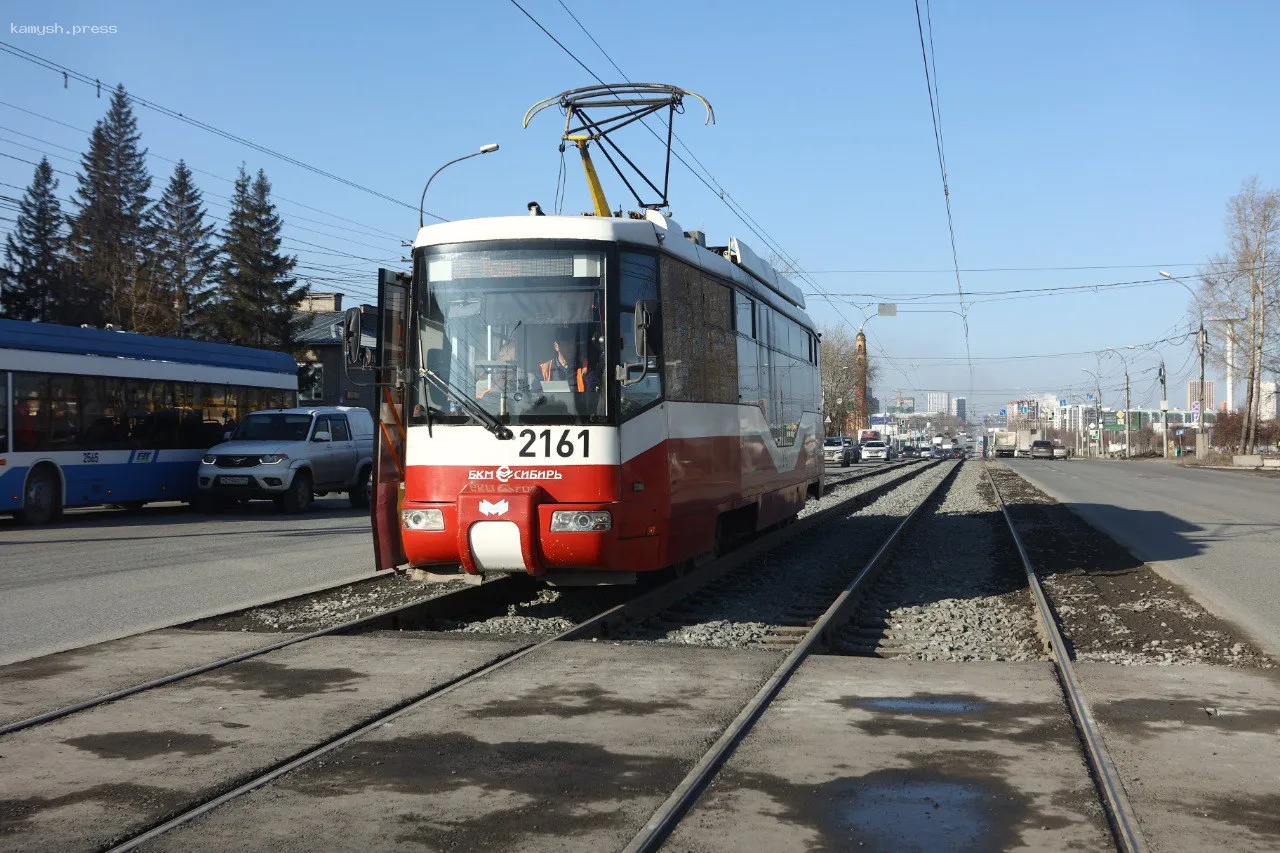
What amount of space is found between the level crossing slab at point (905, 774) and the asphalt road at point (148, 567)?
5.38 meters

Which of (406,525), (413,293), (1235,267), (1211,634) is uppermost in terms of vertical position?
(1235,267)

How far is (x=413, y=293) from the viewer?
32.4ft

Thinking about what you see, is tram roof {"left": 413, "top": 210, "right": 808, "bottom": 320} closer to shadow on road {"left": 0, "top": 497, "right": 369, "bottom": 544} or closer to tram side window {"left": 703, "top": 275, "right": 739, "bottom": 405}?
tram side window {"left": 703, "top": 275, "right": 739, "bottom": 405}

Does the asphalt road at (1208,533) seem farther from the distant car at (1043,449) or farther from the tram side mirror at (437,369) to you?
the distant car at (1043,449)

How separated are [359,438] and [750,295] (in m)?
13.2

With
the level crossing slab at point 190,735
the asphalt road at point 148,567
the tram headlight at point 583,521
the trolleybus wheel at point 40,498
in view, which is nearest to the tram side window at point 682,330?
the tram headlight at point 583,521

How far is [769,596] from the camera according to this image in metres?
11.8

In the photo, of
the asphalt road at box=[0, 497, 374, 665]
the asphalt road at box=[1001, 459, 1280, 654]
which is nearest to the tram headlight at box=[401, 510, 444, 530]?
the asphalt road at box=[0, 497, 374, 665]

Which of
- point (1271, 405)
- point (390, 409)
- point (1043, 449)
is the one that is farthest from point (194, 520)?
point (1271, 405)

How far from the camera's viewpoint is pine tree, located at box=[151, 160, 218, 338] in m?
63.8

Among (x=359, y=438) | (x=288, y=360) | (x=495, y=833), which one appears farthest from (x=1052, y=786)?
(x=288, y=360)

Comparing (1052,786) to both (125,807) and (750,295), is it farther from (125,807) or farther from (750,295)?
(750,295)

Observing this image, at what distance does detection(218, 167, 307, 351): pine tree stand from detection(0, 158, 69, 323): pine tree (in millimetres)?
8034

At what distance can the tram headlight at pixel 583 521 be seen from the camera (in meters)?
9.23
